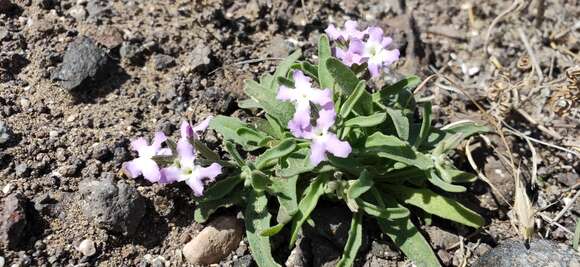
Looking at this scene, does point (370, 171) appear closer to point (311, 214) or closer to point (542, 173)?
point (311, 214)

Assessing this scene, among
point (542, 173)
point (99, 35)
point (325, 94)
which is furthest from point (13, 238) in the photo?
point (542, 173)

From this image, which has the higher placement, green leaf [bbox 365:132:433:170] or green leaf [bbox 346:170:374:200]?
green leaf [bbox 365:132:433:170]

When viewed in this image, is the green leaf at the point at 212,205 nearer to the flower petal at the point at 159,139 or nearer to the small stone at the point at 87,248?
the flower petal at the point at 159,139

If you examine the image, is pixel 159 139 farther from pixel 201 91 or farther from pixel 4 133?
pixel 4 133

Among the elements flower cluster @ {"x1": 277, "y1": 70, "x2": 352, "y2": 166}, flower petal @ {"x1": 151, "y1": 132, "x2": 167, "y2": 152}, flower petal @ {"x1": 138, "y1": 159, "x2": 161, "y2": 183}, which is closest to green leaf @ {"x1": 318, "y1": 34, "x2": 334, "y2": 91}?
flower cluster @ {"x1": 277, "y1": 70, "x2": 352, "y2": 166}

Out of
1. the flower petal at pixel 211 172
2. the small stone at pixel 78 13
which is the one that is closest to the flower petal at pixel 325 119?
the flower petal at pixel 211 172

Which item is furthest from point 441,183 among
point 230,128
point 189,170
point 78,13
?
point 78,13

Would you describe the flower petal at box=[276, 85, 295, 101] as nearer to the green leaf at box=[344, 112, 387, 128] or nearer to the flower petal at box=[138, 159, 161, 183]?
the green leaf at box=[344, 112, 387, 128]

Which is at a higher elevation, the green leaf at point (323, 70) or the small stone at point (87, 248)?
the green leaf at point (323, 70)
